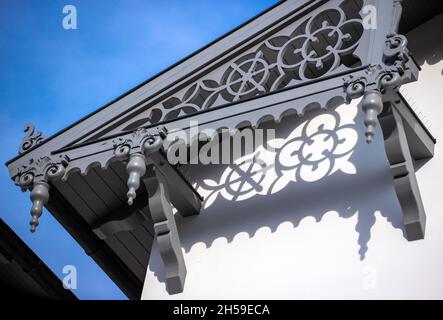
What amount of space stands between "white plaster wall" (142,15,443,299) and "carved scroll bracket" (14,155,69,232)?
3.99 ft

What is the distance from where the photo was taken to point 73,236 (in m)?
7.70

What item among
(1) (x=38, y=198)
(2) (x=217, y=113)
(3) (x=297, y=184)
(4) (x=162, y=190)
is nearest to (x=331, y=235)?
(3) (x=297, y=184)

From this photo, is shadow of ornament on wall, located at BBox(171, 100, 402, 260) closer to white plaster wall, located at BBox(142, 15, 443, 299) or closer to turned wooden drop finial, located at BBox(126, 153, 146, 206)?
white plaster wall, located at BBox(142, 15, 443, 299)

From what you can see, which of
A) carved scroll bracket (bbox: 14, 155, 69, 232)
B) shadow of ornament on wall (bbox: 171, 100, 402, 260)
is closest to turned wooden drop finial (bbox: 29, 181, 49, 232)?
carved scroll bracket (bbox: 14, 155, 69, 232)

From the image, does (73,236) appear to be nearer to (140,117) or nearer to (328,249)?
(140,117)

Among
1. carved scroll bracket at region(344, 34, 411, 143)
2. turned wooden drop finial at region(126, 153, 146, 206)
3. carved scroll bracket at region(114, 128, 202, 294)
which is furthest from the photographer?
carved scroll bracket at region(114, 128, 202, 294)

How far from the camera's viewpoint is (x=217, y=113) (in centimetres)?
626

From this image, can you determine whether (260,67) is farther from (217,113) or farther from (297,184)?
(297,184)

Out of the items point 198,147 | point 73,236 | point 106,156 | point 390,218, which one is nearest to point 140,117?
point 106,156

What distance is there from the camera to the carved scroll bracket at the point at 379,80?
5.61m

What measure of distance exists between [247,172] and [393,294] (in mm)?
1991

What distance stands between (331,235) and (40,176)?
242cm

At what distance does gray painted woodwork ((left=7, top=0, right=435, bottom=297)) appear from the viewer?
5.93 m

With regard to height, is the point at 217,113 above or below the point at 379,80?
above
